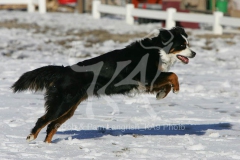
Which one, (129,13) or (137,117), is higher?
(129,13)

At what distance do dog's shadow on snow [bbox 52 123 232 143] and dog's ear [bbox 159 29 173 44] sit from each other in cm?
120

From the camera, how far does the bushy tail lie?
6496 millimetres

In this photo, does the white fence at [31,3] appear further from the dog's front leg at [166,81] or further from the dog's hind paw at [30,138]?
the dog's hind paw at [30,138]

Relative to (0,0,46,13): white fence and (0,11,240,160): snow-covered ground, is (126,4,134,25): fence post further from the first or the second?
(0,11,240,160): snow-covered ground

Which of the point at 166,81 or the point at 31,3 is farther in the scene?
the point at 31,3

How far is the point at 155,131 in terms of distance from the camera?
7.29m

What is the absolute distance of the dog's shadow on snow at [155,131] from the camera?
7.00 m

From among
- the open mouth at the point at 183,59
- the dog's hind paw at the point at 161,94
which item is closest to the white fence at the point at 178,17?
the open mouth at the point at 183,59

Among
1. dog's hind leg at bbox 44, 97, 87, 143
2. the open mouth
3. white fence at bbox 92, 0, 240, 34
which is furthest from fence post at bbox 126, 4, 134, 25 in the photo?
dog's hind leg at bbox 44, 97, 87, 143

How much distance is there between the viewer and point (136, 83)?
23.0ft

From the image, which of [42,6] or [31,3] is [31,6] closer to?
[31,3]

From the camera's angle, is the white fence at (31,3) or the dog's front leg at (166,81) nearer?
the dog's front leg at (166,81)

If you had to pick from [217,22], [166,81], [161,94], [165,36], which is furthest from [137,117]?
[217,22]

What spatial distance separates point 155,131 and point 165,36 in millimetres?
1288
